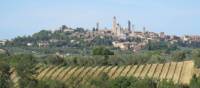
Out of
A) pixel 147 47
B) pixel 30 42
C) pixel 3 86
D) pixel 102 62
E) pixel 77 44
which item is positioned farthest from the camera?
pixel 30 42

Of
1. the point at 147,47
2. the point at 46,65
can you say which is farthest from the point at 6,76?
the point at 147,47

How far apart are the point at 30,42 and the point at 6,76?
138 metres

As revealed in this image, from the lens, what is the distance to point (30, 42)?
194750mm

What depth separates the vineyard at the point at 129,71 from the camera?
6531cm

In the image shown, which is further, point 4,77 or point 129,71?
point 129,71

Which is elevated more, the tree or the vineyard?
the tree

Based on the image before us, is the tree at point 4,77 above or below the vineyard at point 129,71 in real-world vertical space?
above

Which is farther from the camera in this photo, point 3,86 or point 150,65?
point 150,65

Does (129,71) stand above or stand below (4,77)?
below

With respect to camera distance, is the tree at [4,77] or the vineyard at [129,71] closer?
the tree at [4,77]

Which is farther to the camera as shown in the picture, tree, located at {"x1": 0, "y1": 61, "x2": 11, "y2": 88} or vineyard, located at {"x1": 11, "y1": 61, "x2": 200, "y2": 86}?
vineyard, located at {"x1": 11, "y1": 61, "x2": 200, "y2": 86}

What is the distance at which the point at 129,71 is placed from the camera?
236 ft

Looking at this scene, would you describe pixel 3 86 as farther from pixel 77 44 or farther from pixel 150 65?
pixel 77 44

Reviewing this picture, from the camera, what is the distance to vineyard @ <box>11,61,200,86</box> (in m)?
65.3
